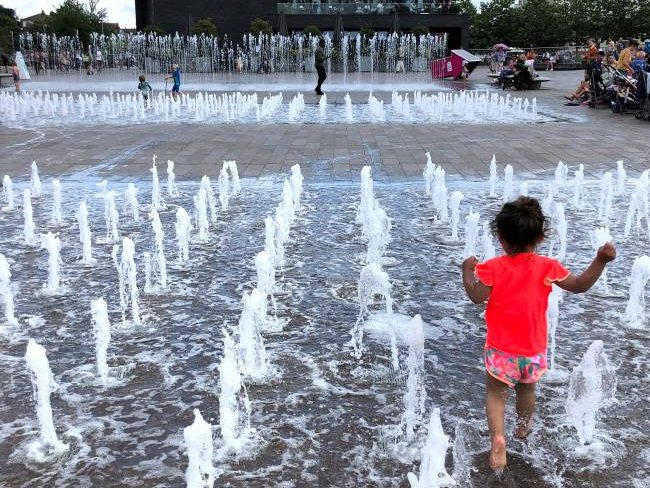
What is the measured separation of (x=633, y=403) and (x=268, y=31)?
147ft

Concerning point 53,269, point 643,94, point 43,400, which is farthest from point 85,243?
point 643,94

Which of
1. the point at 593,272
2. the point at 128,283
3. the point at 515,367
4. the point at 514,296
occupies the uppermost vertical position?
the point at 593,272

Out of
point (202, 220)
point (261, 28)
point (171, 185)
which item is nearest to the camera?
point (202, 220)

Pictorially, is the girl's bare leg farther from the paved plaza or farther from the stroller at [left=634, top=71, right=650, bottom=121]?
the stroller at [left=634, top=71, right=650, bottom=121]

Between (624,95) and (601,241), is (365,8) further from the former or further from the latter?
(601,241)

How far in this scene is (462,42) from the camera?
158 ft

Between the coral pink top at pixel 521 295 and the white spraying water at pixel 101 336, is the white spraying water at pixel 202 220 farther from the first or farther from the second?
the coral pink top at pixel 521 295

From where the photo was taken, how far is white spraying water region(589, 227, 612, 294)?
5363 millimetres

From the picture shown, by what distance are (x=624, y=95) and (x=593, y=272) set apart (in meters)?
15.5

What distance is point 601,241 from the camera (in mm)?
6117

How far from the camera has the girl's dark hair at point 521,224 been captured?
2.84 metres

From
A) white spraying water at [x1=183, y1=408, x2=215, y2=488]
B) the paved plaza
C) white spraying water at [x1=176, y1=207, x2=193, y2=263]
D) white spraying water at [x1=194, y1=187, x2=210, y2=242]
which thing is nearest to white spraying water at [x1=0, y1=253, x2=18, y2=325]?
white spraying water at [x1=176, y1=207, x2=193, y2=263]

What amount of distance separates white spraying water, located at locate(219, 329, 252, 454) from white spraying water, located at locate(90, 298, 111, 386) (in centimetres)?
75

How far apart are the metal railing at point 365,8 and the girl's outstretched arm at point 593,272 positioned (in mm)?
48226
